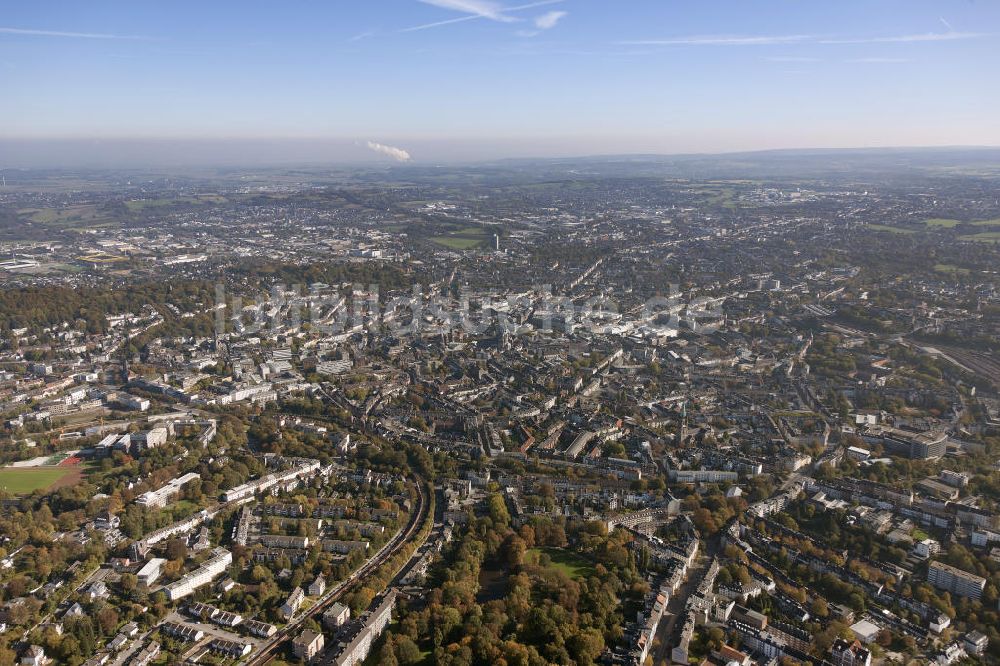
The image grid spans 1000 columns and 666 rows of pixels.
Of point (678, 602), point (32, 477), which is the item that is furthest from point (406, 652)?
point (32, 477)

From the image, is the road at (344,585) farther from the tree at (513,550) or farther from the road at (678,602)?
the road at (678,602)

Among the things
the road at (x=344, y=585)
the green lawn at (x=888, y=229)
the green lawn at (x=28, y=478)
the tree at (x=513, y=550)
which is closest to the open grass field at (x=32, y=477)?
the green lawn at (x=28, y=478)

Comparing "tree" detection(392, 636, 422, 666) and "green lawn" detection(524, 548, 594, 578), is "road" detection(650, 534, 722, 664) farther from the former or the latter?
"tree" detection(392, 636, 422, 666)

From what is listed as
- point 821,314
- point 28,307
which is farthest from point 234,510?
point 821,314

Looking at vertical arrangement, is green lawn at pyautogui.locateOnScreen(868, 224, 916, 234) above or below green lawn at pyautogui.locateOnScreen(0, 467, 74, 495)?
above

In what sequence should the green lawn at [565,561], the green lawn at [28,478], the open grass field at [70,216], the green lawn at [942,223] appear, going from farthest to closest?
the open grass field at [70,216] < the green lawn at [942,223] < the green lawn at [28,478] < the green lawn at [565,561]

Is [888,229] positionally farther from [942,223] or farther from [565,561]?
[565,561]

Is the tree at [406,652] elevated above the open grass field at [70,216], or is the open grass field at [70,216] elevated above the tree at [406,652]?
the open grass field at [70,216]

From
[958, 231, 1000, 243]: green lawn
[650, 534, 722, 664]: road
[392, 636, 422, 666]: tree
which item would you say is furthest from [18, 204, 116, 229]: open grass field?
[958, 231, 1000, 243]: green lawn
